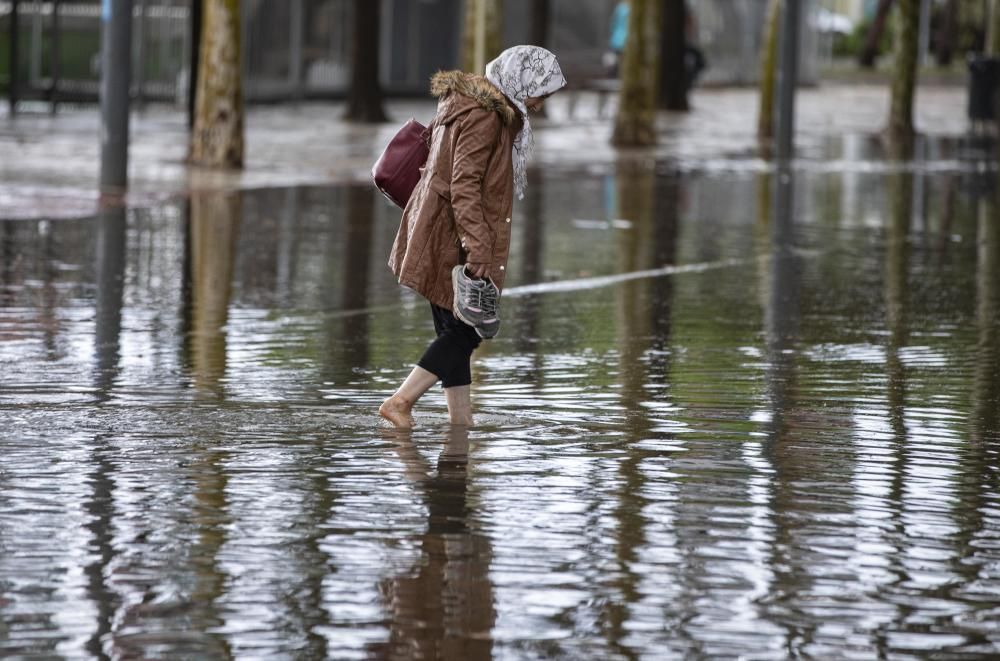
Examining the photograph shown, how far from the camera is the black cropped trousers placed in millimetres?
7566

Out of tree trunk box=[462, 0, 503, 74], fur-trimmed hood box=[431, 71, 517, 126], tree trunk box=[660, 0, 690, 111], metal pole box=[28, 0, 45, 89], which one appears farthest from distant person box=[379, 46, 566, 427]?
tree trunk box=[660, 0, 690, 111]

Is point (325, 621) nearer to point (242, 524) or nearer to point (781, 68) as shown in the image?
point (242, 524)

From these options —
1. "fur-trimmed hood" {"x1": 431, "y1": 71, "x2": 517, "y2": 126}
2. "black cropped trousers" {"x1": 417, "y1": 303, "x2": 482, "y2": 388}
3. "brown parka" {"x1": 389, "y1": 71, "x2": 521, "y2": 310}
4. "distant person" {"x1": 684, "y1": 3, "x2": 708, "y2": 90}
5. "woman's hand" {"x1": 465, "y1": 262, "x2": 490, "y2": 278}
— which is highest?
"distant person" {"x1": 684, "y1": 3, "x2": 708, "y2": 90}

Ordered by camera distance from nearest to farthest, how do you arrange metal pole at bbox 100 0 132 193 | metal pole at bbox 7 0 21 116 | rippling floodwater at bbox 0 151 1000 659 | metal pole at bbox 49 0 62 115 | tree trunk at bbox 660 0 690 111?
rippling floodwater at bbox 0 151 1000 659, metal pole at bbox 100 0 132 193, metal pole at bbox 7 0 21 116, metal pole at bbox 49 0 62 115, tree trunk at bbox 660 0 690 111

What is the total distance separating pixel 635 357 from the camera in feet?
32.3

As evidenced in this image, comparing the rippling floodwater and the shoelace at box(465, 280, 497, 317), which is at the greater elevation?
the shoelace at box(465, 280, 497, 317)

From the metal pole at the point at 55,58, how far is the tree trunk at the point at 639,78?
25.8ft

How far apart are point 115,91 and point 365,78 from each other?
542 inches

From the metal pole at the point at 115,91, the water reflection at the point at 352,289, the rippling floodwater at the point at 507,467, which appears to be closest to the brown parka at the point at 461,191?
the rippling floodwater at the point at 507,467

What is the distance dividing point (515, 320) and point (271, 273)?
8.22ft

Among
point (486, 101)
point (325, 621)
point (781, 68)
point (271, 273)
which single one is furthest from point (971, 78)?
point (325, 621)

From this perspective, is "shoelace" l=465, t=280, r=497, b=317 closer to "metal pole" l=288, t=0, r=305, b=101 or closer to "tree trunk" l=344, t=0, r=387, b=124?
"tree trunk" l=344, t=0, r=387, b=124

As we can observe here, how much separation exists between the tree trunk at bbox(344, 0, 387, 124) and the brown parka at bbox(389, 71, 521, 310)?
22942 millimetres

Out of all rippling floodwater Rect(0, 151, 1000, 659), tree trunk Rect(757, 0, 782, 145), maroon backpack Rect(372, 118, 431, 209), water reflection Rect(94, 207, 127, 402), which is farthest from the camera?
tree trunk Rect(757, 0, 782, 145)
